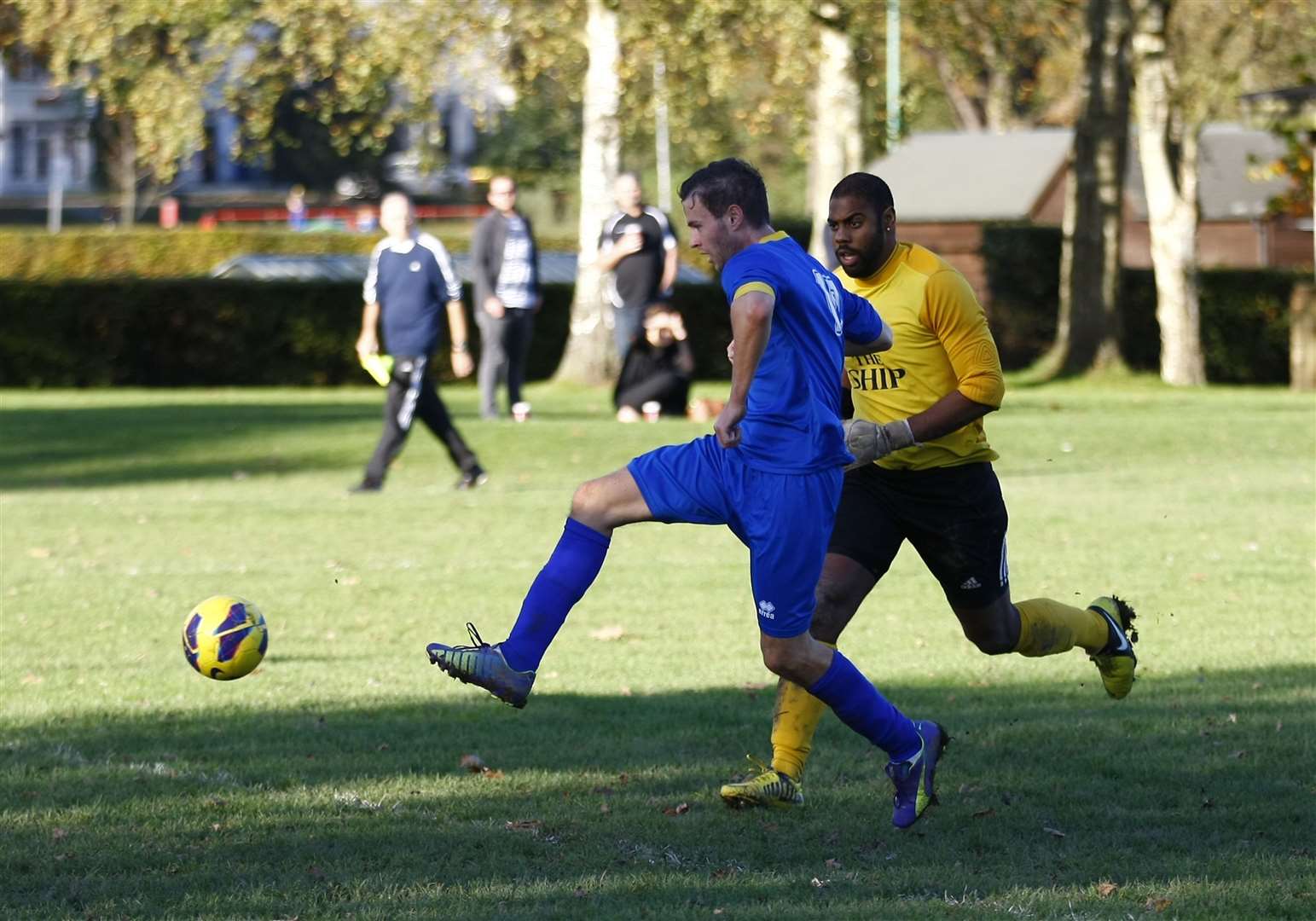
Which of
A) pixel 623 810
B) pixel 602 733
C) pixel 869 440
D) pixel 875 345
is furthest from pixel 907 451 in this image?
pixel 602 733

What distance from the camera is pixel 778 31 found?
96.5 feet

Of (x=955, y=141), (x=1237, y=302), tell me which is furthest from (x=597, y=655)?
(x=955, y=141)

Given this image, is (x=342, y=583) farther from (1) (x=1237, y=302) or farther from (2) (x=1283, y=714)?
(1) (x=1237, y=302)

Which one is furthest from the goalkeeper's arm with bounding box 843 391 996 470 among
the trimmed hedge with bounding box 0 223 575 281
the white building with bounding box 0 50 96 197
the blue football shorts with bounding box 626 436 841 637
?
the white building with bounding box 0 50 96 197

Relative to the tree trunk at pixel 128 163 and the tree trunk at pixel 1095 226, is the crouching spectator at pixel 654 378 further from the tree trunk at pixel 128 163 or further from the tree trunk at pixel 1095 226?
the tree trunk at pixel 128 163

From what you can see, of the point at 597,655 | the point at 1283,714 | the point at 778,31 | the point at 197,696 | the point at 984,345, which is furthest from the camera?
the point at 778,31

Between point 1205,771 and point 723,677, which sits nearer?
point 1205,771

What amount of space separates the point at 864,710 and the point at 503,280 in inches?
562

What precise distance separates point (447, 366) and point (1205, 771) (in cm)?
2444

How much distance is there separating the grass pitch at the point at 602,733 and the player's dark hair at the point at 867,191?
6.19ft

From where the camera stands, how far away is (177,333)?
2920 centimetres

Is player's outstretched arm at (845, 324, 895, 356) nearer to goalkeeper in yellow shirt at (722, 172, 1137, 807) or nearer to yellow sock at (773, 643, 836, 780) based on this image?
goalkeeper in yellow shirt at (722, 172, 1137, 807)

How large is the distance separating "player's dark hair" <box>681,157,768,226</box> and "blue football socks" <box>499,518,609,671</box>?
103 centimetres

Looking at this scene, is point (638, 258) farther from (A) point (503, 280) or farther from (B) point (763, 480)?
(B) point (763, 480)
